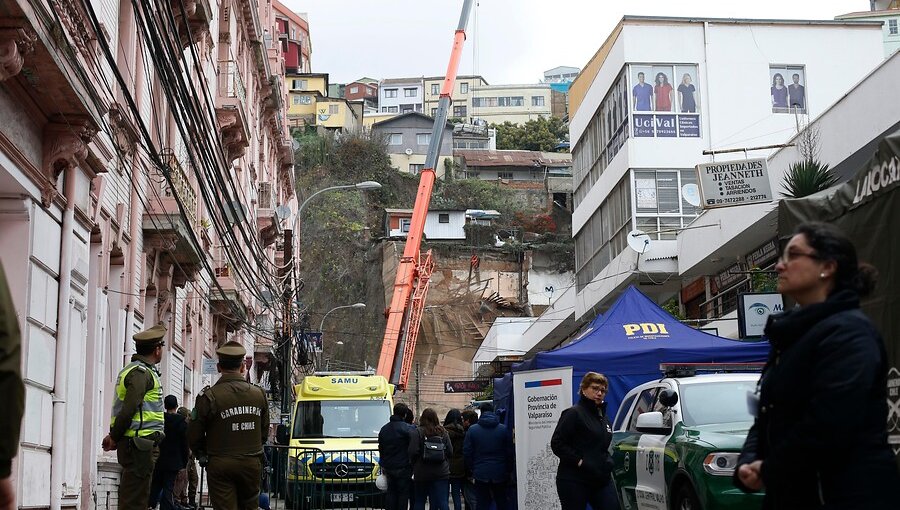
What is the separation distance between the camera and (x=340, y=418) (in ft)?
79.7

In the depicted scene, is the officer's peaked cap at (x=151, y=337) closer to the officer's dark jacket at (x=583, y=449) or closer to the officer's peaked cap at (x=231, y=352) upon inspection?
the officer's peaked cap at (x=231, y=352)

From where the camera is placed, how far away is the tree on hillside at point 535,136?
112 meters

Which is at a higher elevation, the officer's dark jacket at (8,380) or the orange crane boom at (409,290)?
the orange crane boom at (409,290)

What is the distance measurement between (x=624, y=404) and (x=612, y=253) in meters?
20.3

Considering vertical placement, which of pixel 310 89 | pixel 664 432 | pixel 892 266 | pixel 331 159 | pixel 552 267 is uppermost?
pixel 310 89

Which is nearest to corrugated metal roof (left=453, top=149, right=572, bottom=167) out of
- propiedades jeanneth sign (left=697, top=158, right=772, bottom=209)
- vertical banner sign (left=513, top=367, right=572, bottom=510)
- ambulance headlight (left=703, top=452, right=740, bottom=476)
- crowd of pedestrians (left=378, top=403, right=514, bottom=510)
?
propiedades jeanneth sign (left=697, top=158, right=772, bottom=209)

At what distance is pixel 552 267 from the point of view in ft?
255

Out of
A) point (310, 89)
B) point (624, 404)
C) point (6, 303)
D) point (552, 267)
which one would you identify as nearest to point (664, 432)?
point (624, 404)

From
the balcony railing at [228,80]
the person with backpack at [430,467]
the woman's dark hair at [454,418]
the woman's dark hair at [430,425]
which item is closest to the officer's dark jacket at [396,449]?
the person with backpack at [430,467]

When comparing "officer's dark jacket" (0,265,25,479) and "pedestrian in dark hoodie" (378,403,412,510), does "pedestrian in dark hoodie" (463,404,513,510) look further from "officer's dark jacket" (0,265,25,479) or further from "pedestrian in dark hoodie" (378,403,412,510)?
"officer's dark jacket" (0,265,25,479)

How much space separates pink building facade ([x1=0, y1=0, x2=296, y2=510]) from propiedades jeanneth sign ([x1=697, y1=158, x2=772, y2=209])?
10.4 m

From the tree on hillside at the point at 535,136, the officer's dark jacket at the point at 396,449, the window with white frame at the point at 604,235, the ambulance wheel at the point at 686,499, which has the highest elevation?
the tree on hillside at the point at 535,136

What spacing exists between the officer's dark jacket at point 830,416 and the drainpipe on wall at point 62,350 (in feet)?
34.6

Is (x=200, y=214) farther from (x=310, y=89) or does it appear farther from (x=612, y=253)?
(x=310, y=89)
